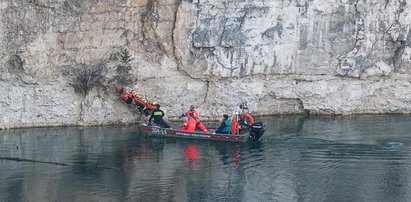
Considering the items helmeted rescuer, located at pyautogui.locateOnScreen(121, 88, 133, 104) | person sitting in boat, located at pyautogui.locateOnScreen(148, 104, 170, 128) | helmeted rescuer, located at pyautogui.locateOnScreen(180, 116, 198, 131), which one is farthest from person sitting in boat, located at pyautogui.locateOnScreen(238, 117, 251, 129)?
helmeted rescuer, located at pyautogui.locateOnScreen(121, 88, 133, 104)

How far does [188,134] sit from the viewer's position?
105 feet

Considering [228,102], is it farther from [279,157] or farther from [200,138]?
[279,157]

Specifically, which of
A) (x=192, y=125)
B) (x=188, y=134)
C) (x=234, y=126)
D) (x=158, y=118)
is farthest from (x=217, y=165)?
(x=158, y=118)

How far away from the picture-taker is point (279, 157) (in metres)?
27.8

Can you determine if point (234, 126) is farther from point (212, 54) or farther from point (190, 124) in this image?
point (212, 54)

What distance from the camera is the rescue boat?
30.8 meters

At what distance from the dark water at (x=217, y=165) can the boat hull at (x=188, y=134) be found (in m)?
0.30

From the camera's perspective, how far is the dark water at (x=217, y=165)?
76.6 ft

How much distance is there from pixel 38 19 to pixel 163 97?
258 inches

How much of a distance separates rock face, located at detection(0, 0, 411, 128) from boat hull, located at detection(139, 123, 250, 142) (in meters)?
2.90

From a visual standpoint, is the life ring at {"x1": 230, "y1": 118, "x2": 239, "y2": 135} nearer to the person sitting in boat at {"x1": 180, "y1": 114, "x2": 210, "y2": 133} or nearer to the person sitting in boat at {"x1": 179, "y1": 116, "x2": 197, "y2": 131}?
the person sitting in boat at {"x1": 180, "y1": 114, "x2": 210, "y2": 133}

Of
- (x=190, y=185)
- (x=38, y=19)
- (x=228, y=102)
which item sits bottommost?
(x=190, y=185)

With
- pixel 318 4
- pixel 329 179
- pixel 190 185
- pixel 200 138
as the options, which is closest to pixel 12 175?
pixel 190 185

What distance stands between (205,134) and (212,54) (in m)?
5.30
